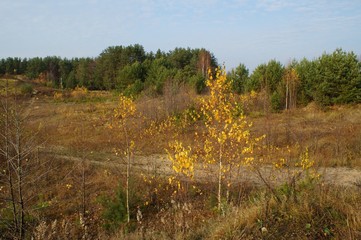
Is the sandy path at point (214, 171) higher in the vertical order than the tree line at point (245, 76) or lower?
lower

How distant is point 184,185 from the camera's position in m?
9.04

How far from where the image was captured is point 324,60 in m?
23.5

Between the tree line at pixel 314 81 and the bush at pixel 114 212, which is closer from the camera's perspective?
the bush at pixel 114 212

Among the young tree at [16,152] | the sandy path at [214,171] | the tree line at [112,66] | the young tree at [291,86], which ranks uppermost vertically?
the tree line at [112,66]

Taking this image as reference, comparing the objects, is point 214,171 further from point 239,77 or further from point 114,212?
point 239,77

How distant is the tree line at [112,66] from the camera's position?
37469 millimetres

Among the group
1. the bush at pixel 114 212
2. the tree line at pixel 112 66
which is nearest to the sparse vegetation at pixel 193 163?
the bush at pixel 114 212

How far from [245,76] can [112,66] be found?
22.5 meters

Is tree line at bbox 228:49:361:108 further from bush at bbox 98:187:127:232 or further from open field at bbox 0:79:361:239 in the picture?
bush at bbox 98:187:127:232

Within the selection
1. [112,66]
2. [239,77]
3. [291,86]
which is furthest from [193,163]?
[112,66]

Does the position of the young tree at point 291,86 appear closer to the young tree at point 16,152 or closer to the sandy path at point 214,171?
the sandy path at point 214,171

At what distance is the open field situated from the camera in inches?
146

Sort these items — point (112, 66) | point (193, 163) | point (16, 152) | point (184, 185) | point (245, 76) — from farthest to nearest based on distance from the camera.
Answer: point (112, 66)
point (245, 76)
point (184, 185)
point (193, 163)
point (16, 152)

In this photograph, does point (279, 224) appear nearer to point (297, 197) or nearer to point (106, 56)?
point (297, 197)
